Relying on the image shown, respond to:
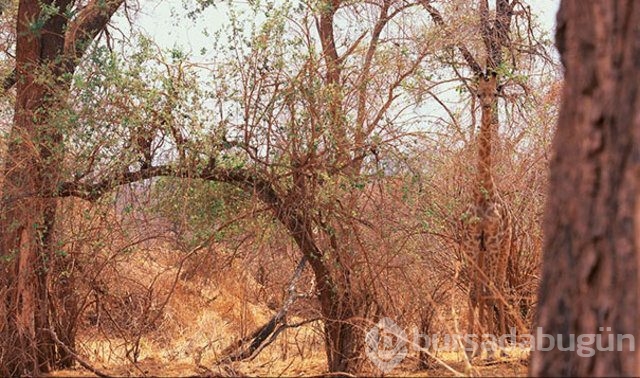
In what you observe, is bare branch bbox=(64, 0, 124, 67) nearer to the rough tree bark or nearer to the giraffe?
the rough tree bark

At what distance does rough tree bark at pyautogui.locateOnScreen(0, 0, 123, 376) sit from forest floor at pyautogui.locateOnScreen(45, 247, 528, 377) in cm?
41

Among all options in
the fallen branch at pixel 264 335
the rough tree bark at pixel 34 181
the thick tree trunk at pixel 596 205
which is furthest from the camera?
the fallen branch at pixel 264 335

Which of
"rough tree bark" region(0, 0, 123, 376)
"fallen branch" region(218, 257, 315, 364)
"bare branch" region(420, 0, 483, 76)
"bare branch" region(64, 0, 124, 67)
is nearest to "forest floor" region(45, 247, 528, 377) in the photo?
"fallen branch" region(218, 257, 315, 364)

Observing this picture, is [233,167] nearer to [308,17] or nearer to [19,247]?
[308,17]

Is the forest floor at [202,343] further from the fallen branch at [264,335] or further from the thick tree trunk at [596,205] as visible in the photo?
the thick tree trunk at [596,205]

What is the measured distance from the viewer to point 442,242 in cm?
781

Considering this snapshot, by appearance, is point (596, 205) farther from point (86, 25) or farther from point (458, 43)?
point (86, 25)

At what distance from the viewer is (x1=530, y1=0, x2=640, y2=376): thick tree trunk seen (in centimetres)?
266

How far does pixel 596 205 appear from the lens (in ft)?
8.98

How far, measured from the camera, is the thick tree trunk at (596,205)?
8.71 feet

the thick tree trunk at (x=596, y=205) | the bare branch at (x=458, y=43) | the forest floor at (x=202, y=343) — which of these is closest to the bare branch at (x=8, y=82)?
the forest floor at (x=202, y=343)

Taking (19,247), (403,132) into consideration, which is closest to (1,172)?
(19,247)

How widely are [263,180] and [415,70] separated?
1.42m

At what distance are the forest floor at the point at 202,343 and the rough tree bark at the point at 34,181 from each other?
0.41 metres
